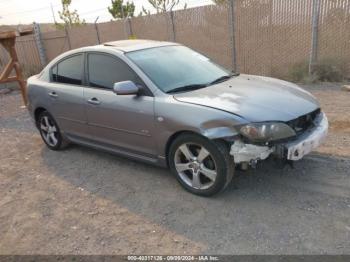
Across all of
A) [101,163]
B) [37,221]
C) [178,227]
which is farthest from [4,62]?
[178,227]

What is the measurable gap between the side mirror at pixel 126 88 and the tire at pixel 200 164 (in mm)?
737

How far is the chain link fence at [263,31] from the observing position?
340 inches

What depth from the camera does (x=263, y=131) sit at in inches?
129

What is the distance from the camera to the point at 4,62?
1670cm

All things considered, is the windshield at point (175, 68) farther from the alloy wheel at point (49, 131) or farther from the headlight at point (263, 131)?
the alloy wheel at point (49, 131)

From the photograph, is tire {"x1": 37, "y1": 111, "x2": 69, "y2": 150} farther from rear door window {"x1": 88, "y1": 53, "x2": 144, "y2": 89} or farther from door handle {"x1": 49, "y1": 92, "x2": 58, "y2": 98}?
rear door window {"x1": 88, "y1": 53, "x2": 144, "y2": 89}

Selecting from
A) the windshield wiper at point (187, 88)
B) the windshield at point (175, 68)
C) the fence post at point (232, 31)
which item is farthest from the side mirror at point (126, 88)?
the fence post at point (232, 31)

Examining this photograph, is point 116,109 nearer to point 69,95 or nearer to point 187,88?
point 187,88

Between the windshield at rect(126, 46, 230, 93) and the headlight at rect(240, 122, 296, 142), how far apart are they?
1.01 meters

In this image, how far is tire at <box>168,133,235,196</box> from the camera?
11.3 ft

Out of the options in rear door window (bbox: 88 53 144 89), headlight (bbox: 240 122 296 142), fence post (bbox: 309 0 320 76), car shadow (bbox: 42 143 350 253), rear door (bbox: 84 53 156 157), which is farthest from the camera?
fence post (bbox: 309 0 320 76)

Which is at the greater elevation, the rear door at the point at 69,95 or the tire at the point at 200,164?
the rear door at the point at 69,95

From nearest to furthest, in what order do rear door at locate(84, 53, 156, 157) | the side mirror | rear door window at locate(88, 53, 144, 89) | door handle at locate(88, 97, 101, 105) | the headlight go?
1. the headlight
2. the side mirror
3. rear door at locate(84, 53, 156, 157)
4. rear door window at locate(88, 53, 144, 89)
5. door handle at locate(88, 97, 101, 105)

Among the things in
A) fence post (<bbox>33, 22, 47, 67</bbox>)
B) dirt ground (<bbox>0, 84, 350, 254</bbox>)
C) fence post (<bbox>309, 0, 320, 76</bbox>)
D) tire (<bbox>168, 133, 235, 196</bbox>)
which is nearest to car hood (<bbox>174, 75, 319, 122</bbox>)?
tire (<bbox>168, 133, 235, 196</bbox>)
